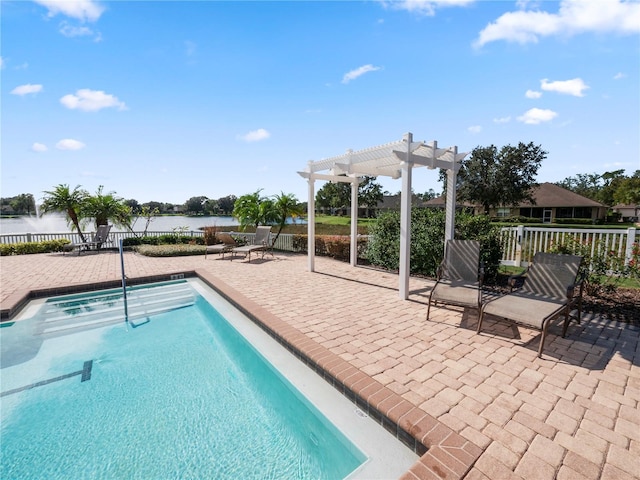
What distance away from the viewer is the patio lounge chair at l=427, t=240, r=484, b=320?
4.30 metres

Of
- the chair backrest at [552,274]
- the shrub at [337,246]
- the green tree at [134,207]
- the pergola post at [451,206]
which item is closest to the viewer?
the chair backrest at [552,274]

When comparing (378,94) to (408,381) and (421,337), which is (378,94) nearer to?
(421,337)

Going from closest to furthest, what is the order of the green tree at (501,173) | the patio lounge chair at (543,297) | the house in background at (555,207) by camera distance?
the patio lounge chair at (543,297), the green tree at (501,173), the house in background at (555,207)

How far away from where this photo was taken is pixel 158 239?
15156mm

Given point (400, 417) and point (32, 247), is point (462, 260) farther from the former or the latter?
point (32, 247)

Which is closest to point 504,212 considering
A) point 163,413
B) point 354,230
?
point 354,230

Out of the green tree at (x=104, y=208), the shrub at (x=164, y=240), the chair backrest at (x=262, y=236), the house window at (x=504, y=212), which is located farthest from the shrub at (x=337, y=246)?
the house window at (x=504, y=212)

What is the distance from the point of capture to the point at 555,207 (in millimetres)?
34844

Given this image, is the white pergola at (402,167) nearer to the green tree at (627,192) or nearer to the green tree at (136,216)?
the green tree at (136,216)

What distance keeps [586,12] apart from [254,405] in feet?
27.0

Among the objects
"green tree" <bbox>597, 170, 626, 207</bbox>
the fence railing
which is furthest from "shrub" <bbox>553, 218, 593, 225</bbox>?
the fence railing

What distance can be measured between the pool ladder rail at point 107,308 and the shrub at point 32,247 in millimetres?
8603

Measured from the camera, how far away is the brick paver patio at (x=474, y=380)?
77.2 inches

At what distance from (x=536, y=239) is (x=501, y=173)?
26.8 meters
